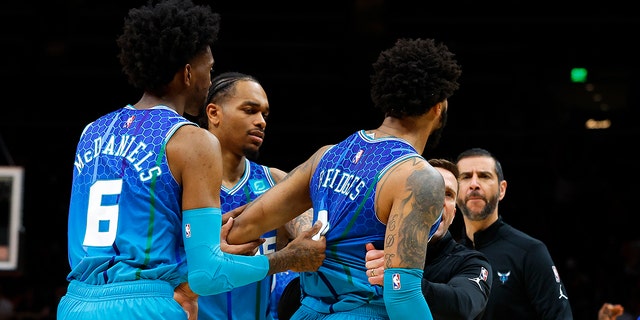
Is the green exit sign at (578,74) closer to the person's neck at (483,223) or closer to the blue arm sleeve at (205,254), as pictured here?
the person's neck at (483,223)

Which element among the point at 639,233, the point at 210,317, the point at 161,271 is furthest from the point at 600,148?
the point at 161,271

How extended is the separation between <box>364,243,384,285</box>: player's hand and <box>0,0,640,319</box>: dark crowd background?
7871mm

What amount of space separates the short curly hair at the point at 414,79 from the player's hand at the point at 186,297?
3.41 ft

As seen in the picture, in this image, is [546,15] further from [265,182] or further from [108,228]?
[108,228]

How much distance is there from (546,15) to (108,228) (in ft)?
32.5

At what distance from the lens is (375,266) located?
10.2ft

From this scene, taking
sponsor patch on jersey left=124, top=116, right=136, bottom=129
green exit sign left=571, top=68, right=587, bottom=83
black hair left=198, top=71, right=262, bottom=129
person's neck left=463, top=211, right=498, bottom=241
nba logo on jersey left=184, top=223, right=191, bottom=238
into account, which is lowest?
person's neck left=463, top=211, right=498, bottom=241

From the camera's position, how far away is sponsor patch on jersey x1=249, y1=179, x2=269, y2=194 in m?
4.48

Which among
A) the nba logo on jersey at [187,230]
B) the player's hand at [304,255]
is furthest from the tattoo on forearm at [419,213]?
the nba logo on jersey at [187,230]

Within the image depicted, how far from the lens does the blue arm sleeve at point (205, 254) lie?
2.97 metres

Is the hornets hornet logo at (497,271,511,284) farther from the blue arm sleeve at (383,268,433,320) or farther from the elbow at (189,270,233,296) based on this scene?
the elbow at (189,270,233,296)

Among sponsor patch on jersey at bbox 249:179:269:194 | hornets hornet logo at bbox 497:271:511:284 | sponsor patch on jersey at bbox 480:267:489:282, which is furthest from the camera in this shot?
hornets hornet logo at bbox 497:271:511:284

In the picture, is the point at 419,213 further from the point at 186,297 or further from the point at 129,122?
the point at 129,122

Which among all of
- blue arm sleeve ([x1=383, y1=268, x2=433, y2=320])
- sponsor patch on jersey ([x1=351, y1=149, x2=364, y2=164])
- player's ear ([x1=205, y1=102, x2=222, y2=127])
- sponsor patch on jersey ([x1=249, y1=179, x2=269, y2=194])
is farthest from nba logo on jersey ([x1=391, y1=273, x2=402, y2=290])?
player's ear ([x1=205, y1=102, x2=222, y2=127])
